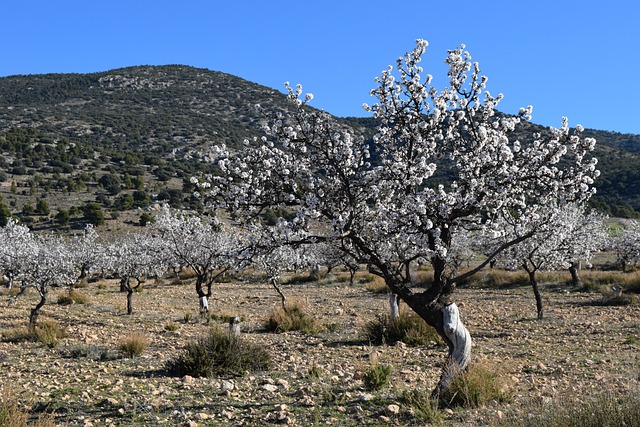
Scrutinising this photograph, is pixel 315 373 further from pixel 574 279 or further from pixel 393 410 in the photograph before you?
pixel 574 279

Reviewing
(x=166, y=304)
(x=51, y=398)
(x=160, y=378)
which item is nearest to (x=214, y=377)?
(x=160, y=378)

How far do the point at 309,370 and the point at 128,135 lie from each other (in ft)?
317

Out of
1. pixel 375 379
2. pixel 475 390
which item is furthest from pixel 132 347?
pixel 475 390

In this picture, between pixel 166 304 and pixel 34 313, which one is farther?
pixel 166 304

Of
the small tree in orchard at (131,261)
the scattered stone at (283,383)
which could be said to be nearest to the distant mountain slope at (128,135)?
the small tree in orchard at (131,261)

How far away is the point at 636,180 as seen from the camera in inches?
3346

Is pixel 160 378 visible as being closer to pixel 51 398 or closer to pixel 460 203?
pixel 51 398

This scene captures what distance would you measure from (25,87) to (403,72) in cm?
13061

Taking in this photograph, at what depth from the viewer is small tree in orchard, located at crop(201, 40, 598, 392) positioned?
8.23m

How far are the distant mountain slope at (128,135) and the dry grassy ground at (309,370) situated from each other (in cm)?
4383

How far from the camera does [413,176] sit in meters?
8.09

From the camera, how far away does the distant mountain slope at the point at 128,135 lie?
75625 mm

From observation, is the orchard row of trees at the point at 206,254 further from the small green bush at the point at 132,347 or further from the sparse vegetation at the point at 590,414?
the sparse vegetation at the point at 590,414

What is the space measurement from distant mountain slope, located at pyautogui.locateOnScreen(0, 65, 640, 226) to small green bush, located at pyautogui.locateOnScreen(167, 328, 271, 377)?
50.1 metres
